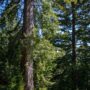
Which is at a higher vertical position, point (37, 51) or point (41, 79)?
point (37, 51)

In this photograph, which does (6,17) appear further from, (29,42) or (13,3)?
(29,42)

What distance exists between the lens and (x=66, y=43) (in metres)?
33.1


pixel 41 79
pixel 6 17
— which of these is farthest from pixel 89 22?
pixel 6 17

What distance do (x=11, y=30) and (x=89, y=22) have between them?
13.7m

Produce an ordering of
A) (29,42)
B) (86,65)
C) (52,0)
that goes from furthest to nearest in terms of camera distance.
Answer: (86,65) → (52,0) → (29,42)

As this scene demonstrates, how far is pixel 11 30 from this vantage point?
66.5 feet

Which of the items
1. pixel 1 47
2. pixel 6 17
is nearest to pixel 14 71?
pixel 6 17

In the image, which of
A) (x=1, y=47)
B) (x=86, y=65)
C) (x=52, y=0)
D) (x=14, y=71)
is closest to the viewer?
(x=52, y=0)

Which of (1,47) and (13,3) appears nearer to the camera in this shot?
(13,3)

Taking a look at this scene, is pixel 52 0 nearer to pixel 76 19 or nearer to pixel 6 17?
pixel 6 17

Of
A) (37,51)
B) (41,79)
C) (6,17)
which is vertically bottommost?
(41,79)

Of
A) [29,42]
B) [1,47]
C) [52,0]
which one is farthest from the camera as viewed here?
[1,47]

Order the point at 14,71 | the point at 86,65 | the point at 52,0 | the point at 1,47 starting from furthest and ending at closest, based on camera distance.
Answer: the point at 86,65, the point at 1,47, the point at 14,71, the point at 52,0

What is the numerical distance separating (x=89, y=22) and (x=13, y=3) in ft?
49.1
